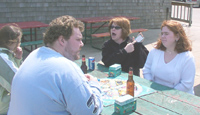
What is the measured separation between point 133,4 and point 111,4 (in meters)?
1.31

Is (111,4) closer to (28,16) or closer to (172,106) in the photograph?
(28,16)

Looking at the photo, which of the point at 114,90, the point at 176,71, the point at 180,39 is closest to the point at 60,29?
the point at 114,90

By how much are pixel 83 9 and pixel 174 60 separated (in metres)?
6.79

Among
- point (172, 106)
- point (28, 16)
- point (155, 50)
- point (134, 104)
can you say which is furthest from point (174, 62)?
point (28, 16)

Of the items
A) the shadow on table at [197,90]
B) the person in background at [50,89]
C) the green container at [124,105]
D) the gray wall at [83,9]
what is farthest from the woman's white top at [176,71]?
the gray wall at [83,9]

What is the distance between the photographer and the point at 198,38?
9.53 meters

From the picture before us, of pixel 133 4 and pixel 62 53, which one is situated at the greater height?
pixel 133 4

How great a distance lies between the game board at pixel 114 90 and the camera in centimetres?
233

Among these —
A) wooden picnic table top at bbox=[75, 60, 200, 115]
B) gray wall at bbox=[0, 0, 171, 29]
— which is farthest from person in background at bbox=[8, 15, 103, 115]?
gray wall at bbox=[0, 0, 171, 29]

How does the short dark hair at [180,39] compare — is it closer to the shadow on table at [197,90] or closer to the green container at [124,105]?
the green container at [124,105]

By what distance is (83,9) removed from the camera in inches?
366

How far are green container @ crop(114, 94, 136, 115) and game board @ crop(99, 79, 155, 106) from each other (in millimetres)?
218

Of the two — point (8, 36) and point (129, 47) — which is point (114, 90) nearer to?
point (129, 47)

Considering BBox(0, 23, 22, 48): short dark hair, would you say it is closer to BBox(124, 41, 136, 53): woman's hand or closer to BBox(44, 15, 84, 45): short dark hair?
BBox(44, 15, 84, 45): short dark hair
